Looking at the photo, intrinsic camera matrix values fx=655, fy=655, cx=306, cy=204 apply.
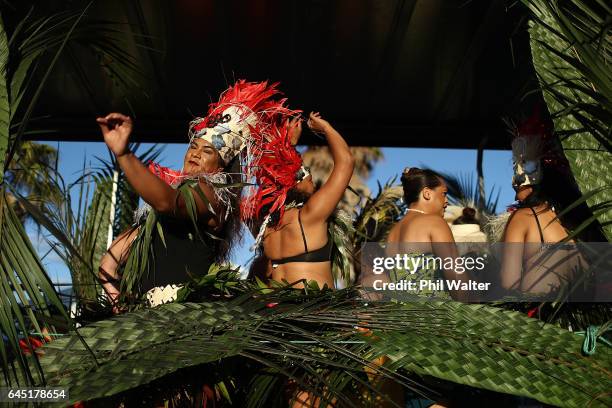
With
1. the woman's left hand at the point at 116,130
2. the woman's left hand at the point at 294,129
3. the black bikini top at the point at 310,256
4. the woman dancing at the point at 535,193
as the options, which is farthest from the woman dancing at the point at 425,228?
the woman's left hand at the point at 116,130

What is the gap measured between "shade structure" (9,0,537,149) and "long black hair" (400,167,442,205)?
2.05 ft

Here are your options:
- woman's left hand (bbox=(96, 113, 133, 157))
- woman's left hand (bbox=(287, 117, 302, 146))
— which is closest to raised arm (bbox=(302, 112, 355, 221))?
woman's left hand (bbox=(287, 117, 302, 146))

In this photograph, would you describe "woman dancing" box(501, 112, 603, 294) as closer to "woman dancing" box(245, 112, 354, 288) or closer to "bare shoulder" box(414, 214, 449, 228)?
"bare shoulder" box(414, 214, 449, 228)

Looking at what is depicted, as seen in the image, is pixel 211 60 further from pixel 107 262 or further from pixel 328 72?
pixel 107 262

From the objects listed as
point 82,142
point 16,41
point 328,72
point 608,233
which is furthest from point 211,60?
point 608,233

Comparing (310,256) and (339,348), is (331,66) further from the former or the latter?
(339,348)

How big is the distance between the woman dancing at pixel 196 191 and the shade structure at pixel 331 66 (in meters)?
0.68

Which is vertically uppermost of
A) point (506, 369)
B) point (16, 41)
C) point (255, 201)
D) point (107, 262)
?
point (16, 41)

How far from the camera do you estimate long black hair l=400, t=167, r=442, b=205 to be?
3824mm

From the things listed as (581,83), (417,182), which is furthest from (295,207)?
(581,83)

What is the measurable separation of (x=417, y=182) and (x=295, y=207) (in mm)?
959

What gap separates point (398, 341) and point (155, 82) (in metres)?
3.17

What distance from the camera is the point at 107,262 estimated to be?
3322 mm

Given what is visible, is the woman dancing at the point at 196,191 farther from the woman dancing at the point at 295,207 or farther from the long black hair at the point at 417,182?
the long black hair at the point at 417,182
